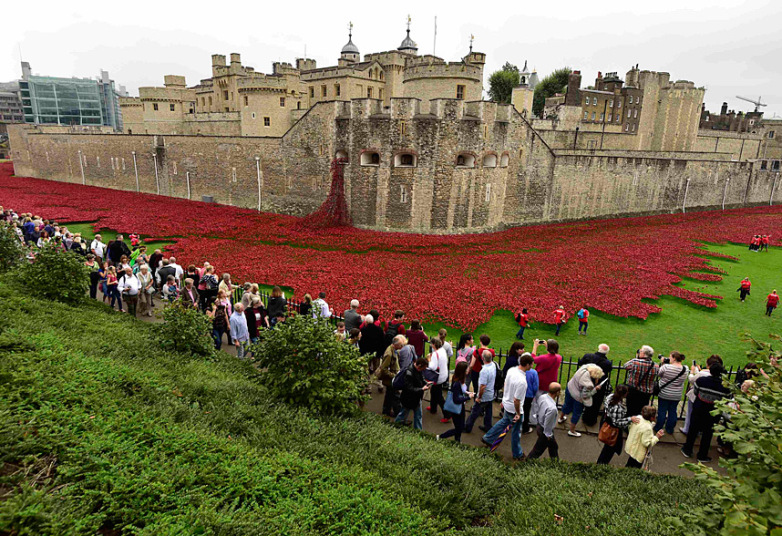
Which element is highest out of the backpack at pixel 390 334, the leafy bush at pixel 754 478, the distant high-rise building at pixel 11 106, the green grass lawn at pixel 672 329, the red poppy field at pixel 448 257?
the distant high-rise building at pixel 11 106

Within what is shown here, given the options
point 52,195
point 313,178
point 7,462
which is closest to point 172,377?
point 7,462

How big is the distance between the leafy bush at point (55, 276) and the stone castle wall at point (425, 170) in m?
20.0

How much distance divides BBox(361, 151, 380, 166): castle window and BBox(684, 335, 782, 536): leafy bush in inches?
1077

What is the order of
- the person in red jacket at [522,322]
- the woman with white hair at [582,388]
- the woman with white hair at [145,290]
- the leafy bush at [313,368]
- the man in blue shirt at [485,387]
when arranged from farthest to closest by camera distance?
the person in red jacket at [522,322] → the woman with white hair at [145,290] → the woman with white hair at [582,388] → the man in blue shirt at [485,387] → the leafy bush at [313,368]

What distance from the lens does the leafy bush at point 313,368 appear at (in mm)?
7512

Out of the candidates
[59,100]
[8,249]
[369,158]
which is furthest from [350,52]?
[59,100]

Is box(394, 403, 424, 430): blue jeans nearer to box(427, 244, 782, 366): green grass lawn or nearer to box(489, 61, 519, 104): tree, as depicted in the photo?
box(427, 244, 782, 366): green grass lawn

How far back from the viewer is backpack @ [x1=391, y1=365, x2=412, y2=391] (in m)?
8.06

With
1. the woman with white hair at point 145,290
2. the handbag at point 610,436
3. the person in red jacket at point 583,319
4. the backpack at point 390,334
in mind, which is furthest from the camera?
the person in red jacket at point 583,319

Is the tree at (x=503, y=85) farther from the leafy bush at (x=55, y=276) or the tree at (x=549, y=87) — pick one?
the leafy bush at (x=55, y=276)

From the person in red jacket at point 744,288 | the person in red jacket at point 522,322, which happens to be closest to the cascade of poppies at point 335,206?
the person in red jacket at point 522,322

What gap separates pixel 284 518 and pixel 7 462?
2.95 meters

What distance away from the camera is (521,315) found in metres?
13.7

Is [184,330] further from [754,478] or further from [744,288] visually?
[744,288]
